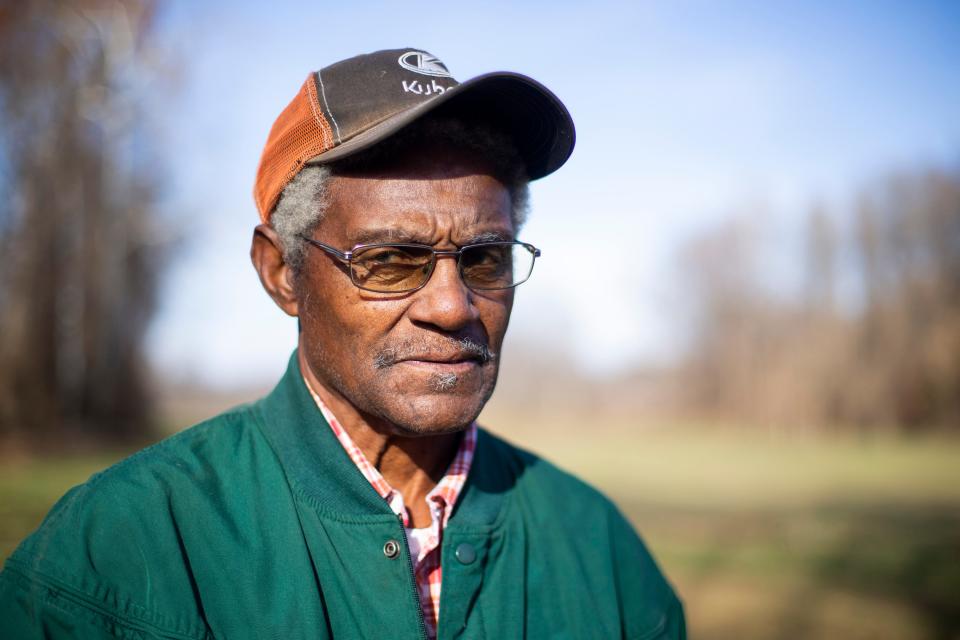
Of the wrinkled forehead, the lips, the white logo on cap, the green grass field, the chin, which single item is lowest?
the green grass field

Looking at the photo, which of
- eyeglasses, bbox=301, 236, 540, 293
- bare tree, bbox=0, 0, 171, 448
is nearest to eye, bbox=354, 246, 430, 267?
eyeglasses, bbox=301, 236, 540, 293

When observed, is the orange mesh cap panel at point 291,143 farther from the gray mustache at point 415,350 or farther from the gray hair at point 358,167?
the gray mustache at point 415,350

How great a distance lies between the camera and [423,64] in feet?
6.33

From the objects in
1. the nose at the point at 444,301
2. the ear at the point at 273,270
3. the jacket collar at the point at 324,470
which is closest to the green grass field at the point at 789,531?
the ear at the point at 273,270

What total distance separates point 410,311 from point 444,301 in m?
0.10

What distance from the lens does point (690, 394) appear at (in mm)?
35000

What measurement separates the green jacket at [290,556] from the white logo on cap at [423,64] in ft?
3.05

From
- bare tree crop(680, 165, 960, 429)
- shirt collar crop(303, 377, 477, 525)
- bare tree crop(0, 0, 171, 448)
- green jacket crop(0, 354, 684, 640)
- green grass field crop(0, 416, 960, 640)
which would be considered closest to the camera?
green jacket crop(0, 354, 684, 640)

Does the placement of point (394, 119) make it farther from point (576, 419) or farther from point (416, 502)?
point (576, 419)

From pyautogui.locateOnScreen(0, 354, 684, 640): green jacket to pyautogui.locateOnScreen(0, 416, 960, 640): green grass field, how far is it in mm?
4741

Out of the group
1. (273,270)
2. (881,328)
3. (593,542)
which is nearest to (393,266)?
(273,270)

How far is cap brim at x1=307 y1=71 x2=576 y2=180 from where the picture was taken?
170cm

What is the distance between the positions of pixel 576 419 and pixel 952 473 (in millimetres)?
22668

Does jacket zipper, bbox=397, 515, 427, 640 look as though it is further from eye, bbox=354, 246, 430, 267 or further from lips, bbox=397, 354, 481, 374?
eye, bbox=354, 246, 430, 267
